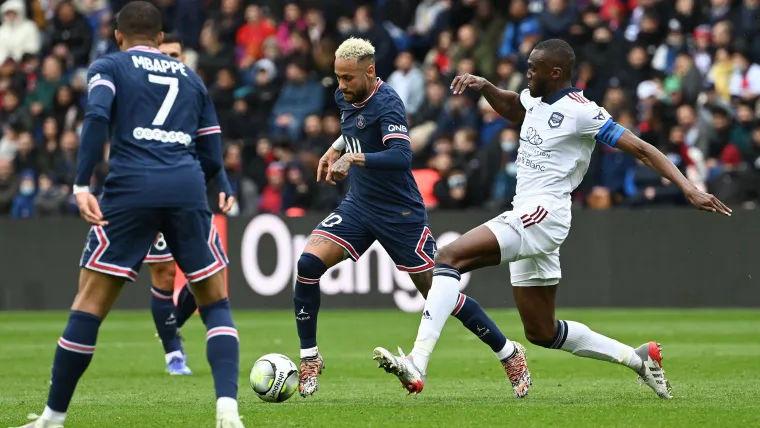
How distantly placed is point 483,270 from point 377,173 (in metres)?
9.54

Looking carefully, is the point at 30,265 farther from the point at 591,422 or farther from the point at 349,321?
the point at 591,422

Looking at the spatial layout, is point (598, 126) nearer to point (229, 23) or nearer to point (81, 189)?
point (81, 189)

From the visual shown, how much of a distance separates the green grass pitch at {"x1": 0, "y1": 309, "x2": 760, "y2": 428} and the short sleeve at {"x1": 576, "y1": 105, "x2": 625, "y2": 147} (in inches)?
67.4

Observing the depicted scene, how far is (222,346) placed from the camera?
274 inches

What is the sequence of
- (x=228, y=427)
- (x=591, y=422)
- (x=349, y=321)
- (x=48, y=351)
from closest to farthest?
(x=228, y=427)
(x=591, y=422)
(x=48, y=351)
(x=349, y=321)

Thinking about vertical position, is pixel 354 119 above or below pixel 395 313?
above

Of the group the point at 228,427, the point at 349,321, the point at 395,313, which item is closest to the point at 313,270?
the point at 228,427

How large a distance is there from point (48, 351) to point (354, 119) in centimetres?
578

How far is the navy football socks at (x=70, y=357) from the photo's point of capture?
6.88m

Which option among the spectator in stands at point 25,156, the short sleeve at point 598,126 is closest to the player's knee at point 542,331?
the short sleeve at point 598,126

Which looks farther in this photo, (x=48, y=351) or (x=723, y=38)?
(x=723, y=38)

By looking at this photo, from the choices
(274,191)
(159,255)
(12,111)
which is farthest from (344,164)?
(12,111)

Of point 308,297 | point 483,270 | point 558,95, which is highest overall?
point 558,95

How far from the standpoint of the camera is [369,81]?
30.4 ft
